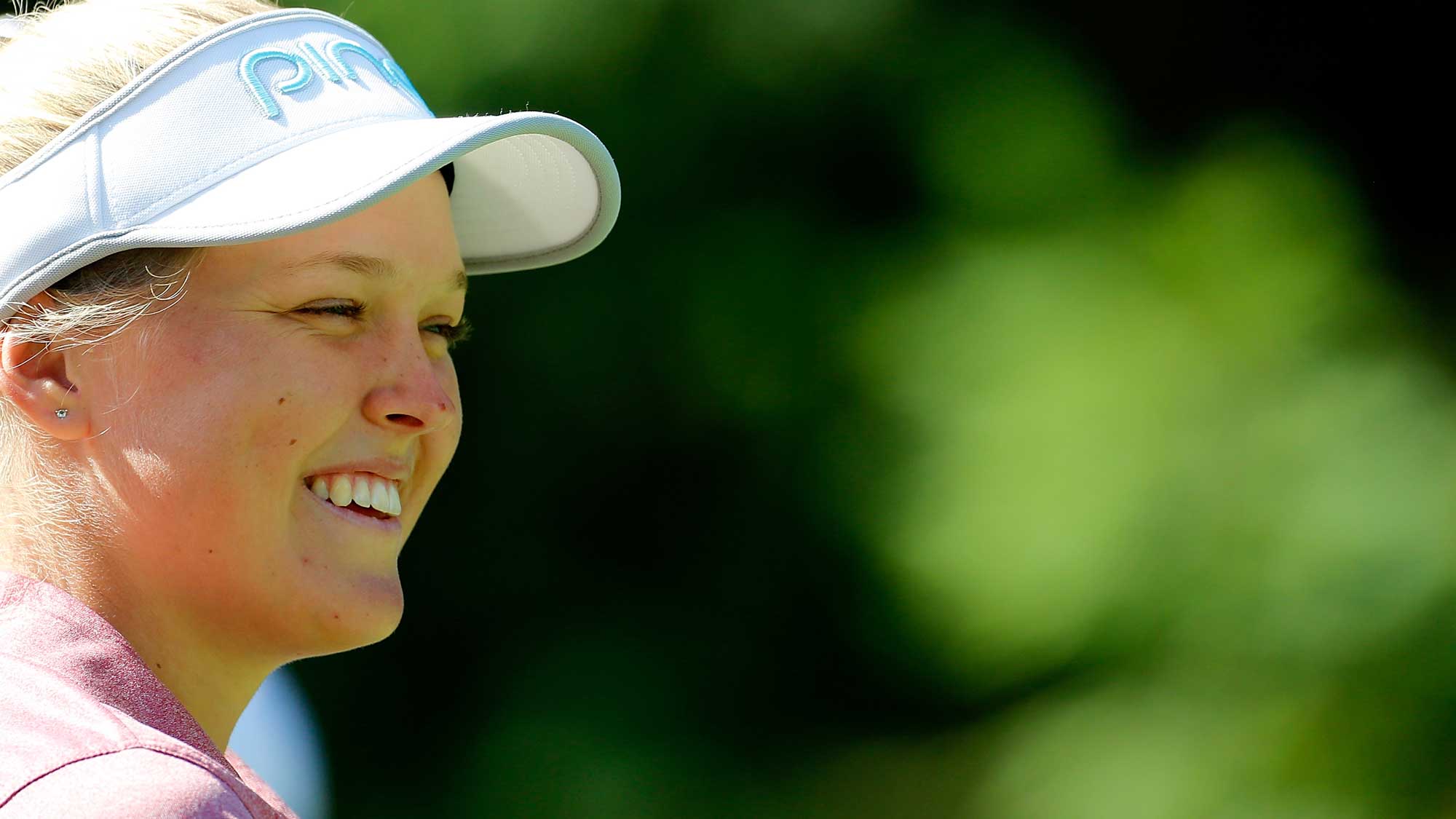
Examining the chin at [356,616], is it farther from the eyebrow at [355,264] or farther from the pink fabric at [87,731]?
the eyebrow at [355,264]

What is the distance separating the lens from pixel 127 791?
669mm

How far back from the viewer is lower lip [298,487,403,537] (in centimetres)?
101

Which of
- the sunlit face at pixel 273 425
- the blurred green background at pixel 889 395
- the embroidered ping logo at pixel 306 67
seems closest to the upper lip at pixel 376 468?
the sunlit face at pixel 273 425

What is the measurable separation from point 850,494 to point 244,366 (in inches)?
97.4

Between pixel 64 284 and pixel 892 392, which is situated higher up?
pixel 892 392

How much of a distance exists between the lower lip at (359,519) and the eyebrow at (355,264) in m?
0.16

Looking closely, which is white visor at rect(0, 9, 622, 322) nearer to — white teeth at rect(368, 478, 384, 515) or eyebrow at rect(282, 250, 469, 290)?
eyebrow at rect(282, 250, 469, 290)

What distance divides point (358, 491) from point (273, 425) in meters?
0.10

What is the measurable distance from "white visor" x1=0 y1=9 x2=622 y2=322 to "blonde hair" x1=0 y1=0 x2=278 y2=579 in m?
0.02

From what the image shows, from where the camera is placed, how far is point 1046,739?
3.11 metres

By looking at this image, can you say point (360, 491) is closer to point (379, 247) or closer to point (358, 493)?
point (358, 493)

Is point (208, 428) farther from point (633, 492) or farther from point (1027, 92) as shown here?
point (1027, 92)

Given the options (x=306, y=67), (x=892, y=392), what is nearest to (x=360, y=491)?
(x=306, y=67)

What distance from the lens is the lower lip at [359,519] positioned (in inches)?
39.9
